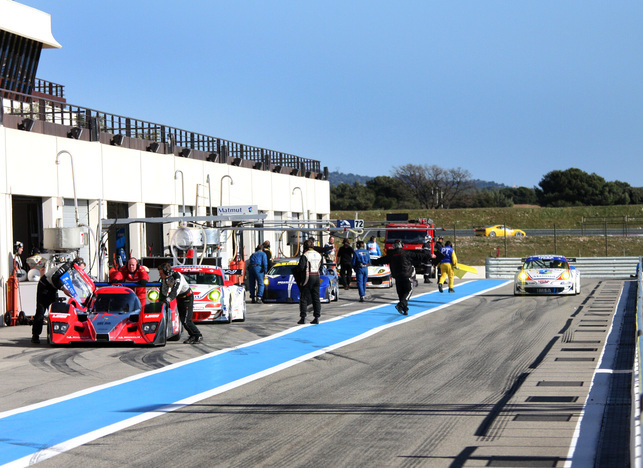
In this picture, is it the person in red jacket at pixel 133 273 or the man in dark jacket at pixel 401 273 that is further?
the man in dark jacket at pixel 401 273

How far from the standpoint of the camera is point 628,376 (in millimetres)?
11562

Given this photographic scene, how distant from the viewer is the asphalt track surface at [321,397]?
302 inches

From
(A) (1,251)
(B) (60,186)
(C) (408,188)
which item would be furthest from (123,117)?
(C) (408,188)

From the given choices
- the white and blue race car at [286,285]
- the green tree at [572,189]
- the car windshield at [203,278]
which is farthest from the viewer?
the green tree at [572,189]

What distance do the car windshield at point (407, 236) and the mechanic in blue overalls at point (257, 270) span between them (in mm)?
16645

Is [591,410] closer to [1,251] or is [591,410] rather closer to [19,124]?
[1,251]

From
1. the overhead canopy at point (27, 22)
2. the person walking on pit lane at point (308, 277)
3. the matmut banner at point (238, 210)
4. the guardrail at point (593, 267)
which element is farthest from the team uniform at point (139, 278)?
the guardrail at point (593, 267)

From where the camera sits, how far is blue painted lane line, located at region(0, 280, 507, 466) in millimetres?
8461

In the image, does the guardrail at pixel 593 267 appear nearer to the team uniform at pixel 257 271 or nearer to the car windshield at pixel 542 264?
the car windshield at pixel 542 264

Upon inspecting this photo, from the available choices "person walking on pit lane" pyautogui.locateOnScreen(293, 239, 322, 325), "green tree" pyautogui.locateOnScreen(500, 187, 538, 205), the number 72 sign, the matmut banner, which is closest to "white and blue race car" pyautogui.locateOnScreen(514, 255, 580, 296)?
the number 72 sign

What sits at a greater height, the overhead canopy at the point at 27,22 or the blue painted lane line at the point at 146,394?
the overhead canopy at the point at 27,22

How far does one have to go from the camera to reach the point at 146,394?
10.9 meters

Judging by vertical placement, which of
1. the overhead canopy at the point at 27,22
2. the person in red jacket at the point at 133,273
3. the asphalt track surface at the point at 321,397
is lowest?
→ the asphalt track surface at the point at 321,397

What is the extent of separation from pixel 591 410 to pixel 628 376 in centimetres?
256
